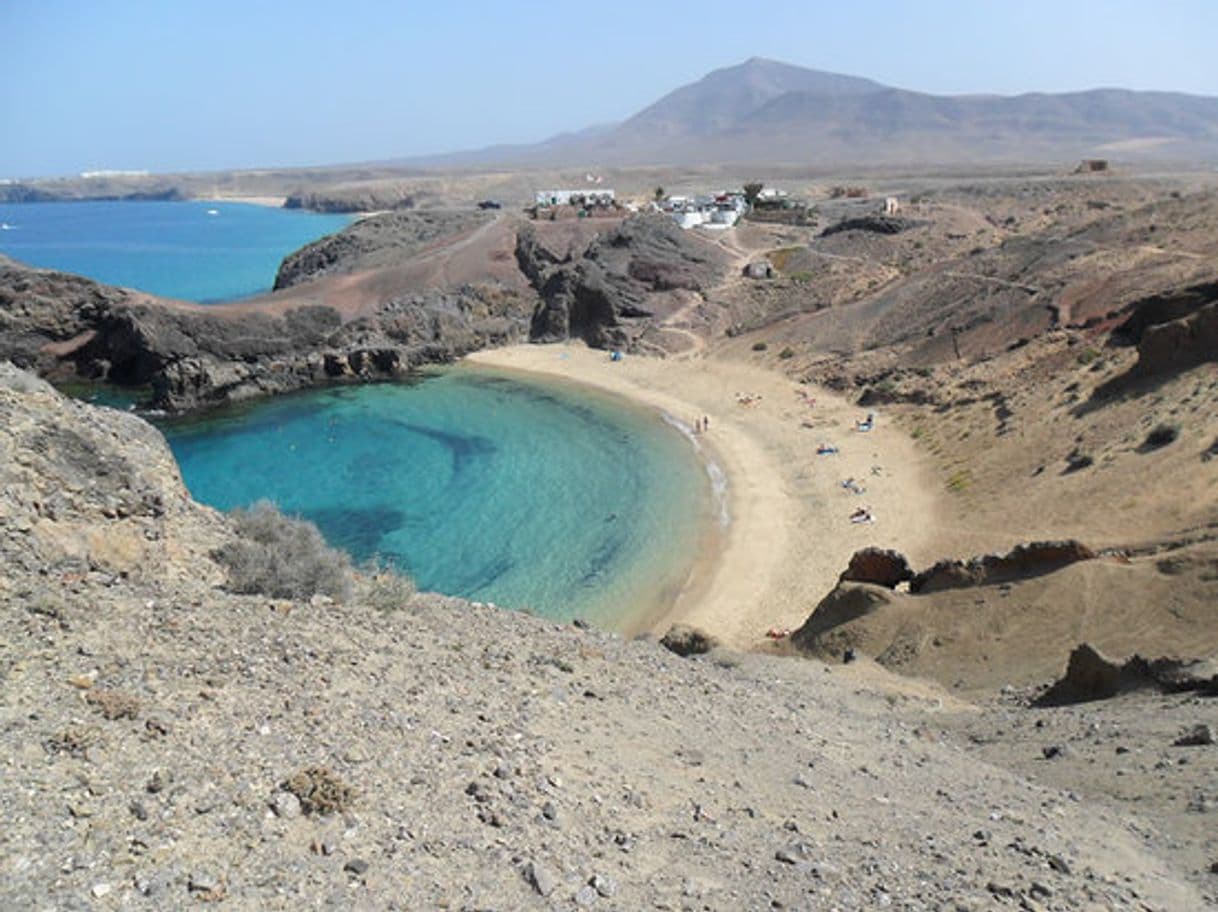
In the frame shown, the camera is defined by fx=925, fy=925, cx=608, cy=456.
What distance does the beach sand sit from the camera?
23484mm

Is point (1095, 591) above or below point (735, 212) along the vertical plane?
below

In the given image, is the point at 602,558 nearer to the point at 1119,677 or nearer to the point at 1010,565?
the point at 1010,565

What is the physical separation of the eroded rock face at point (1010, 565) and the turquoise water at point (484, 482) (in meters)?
7.47

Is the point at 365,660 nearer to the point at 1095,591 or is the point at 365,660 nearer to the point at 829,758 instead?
the point at 829,758

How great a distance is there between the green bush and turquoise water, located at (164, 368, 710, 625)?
9.48 metres

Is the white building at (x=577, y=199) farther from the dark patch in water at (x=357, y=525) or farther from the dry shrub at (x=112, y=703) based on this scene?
the dry shrub at (x=112, y=703)

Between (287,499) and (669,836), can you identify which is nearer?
(669,836)

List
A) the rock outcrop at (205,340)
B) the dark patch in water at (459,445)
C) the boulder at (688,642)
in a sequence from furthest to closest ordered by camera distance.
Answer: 1. the rock outcrop at (205,340)
2. the dark patch in water at (459,445)
3. the boulder at (688,642)

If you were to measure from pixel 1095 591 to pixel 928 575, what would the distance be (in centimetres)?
342

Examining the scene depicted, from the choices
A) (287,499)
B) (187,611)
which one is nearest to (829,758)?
(187,611)

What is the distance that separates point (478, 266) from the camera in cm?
6184

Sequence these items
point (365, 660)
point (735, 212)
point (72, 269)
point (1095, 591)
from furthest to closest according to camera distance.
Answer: point (72, 269) < point (735, 212) < point (1095, 591) < point (365, 660)

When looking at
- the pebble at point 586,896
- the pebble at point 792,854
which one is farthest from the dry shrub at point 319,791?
the pebble at point 792,854

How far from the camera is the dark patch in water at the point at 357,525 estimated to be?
2778cm
